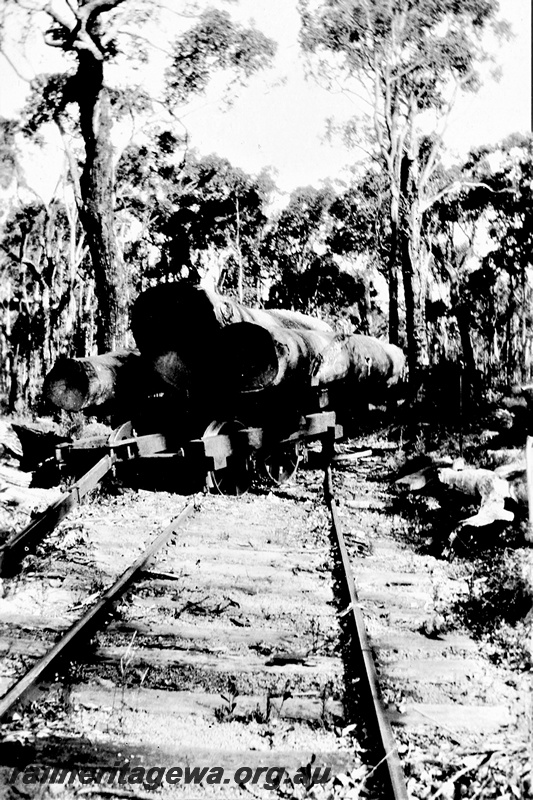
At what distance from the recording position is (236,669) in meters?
3.84

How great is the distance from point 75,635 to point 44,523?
1809mm

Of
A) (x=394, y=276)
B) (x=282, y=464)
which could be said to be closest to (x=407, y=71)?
(x=394, y=276)

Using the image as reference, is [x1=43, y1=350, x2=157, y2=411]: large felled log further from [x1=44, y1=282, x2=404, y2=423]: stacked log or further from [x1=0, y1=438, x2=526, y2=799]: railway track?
[x1=0, y1=438, x2=526, y2=799]: railway track

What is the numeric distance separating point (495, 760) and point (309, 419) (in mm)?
7212

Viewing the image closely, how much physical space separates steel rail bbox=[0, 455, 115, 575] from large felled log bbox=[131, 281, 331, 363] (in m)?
1.65

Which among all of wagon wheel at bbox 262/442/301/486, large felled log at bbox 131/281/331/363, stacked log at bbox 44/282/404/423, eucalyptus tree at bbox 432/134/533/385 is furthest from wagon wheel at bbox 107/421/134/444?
eucalyptus tree at bbox 432/134/533/385

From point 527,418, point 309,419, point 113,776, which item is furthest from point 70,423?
point 113,776

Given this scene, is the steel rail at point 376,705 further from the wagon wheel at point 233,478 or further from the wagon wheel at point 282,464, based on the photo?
the wagon wheel at point 282,464

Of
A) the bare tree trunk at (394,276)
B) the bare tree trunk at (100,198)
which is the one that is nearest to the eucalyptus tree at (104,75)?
the bare tree trunk at (100,198)

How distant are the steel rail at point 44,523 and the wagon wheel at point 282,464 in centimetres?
337

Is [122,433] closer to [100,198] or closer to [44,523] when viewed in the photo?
[44,523]

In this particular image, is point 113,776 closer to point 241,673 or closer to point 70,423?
point 241,673

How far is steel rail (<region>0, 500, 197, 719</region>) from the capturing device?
10.9ft

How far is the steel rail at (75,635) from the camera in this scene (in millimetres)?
3334
